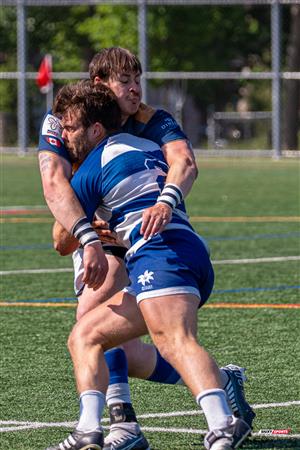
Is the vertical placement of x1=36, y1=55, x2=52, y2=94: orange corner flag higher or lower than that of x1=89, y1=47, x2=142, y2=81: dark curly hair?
lower

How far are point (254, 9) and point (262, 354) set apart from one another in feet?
133

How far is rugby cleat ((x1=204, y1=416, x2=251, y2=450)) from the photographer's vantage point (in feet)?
16.8

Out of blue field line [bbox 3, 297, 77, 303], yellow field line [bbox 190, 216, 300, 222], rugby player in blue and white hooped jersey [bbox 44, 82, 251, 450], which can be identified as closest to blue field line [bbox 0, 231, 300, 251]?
yellow field line [bbox 190, 216, 300, 222]

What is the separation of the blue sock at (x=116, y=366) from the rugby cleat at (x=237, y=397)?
19.0 inches

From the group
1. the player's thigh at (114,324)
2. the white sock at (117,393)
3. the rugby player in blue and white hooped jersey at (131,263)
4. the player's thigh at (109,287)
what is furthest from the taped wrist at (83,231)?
the white sock at (117,393)

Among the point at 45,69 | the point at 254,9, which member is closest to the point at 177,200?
the point at 45,69

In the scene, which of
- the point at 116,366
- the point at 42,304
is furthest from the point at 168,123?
the point at 42,304

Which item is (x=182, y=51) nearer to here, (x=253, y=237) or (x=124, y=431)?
(x=253, y=237)

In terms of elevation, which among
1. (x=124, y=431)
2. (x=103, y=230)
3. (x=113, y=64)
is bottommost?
(x=124, y=431)

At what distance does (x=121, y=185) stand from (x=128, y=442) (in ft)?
3.71

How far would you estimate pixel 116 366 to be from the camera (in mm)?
5953

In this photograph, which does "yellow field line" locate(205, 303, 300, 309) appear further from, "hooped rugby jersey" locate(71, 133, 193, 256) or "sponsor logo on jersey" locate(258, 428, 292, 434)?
"hooped rugby jersey" locate(71, 133, 193, 256)

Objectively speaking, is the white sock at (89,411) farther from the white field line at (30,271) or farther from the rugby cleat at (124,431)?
the white field line at (30,271)

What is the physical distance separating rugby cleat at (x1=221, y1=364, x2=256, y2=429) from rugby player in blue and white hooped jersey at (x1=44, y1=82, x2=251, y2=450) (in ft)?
2.14
